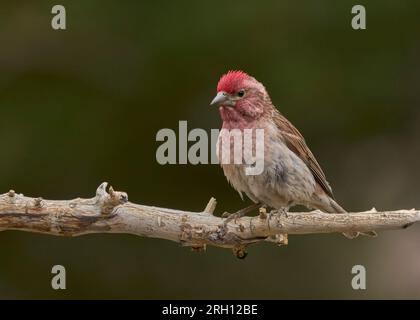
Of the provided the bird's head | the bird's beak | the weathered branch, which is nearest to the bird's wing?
the bird's head

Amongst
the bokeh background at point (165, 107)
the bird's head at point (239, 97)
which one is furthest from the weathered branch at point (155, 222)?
the bokeh background at point (165, 107)

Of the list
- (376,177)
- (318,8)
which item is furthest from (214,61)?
(376,177)

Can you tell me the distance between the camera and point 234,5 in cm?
1204

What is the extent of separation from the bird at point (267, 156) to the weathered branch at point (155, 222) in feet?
0.88

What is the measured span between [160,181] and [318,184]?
3914 millimetres

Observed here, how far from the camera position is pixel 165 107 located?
481 inches

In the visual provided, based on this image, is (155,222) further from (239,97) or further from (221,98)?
(239,97)

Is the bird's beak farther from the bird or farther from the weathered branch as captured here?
the weathered branch

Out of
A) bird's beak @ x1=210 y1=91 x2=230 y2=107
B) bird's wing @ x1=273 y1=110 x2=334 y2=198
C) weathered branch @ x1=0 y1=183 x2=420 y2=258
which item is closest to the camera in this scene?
weathered branch @ x1=0 y1=183 x2=420 y2=258

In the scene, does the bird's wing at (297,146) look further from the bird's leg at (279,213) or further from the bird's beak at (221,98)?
the bird's leg at (279,213)

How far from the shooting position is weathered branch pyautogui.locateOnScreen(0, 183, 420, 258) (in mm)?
7805

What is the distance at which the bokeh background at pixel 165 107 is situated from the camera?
39.8 feet
